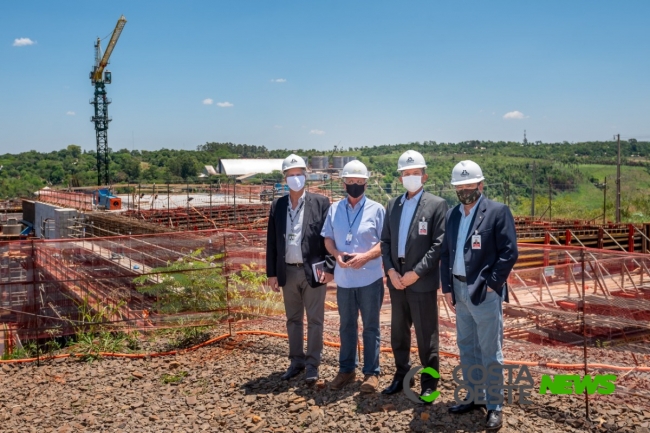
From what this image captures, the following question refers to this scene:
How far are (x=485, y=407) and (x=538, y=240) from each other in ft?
51.2

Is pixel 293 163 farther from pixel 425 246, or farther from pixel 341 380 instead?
pixel 341 380

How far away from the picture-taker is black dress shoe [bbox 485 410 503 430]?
3918mm

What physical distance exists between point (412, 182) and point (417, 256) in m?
0.55

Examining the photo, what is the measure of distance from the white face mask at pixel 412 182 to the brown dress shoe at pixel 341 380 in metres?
1.59

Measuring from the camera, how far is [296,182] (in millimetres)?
5145

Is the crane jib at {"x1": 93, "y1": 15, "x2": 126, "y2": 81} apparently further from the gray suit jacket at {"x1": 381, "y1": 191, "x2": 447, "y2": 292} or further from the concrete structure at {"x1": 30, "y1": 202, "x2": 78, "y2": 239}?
the gray suit jacket at {"x1": 381, "y1": 191, "x2": 447, "y2": 292}

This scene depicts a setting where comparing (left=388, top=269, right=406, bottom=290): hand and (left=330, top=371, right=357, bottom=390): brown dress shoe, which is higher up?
(left=388, top=269, right=406, bottom=290): hand

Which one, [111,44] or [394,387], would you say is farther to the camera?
[111,44]

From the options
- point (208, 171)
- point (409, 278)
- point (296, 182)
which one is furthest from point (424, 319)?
point (208, 171)

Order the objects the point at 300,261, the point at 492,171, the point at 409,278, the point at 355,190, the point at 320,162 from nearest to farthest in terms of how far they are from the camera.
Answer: the point at 409,278, the point at 355,190, the point at 300,261, the point at 320,162, the point at 492,171

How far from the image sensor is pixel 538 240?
1884 cm

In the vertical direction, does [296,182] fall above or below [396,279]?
above

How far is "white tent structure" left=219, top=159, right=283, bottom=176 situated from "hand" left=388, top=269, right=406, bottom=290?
234 ft

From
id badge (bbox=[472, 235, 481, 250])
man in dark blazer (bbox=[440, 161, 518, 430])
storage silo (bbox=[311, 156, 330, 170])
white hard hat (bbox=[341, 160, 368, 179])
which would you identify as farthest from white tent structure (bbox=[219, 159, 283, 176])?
id badge (bbox=[472, 235, 481, 250])
